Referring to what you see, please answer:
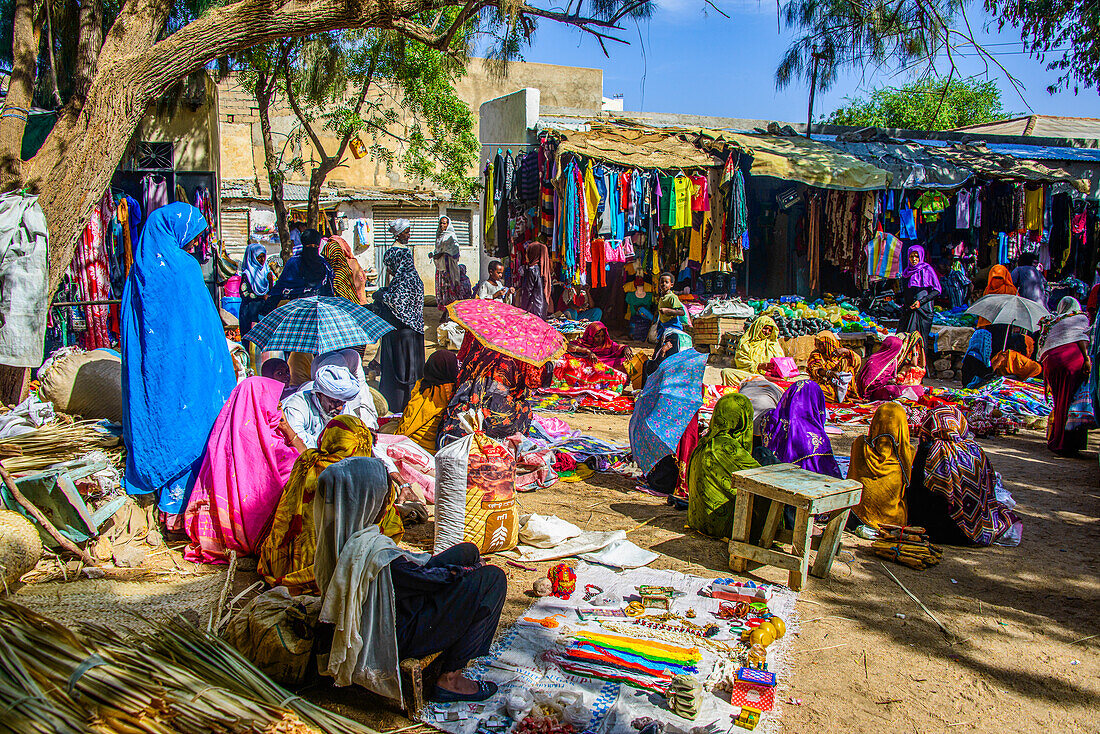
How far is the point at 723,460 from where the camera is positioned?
4742mm

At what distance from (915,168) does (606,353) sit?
18.6 ft

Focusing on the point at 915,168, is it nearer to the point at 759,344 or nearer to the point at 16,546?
the point at 759,344

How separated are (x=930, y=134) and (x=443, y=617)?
1435 cm

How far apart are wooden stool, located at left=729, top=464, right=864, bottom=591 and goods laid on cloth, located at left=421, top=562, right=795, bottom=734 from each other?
19 cm

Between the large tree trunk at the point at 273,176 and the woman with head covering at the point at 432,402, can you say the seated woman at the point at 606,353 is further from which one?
the large tree trunk at the point at 273,176

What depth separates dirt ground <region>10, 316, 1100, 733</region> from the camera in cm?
305

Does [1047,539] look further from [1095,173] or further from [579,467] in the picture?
[1095,173]

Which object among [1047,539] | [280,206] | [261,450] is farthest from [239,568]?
[280,206]

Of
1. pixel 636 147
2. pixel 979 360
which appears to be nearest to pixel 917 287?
pixel 979 360

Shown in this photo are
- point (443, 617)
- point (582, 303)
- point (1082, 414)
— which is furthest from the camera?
point (582, 303)

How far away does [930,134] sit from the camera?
14.0 meters

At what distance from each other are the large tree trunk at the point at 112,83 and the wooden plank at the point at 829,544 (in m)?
4.56

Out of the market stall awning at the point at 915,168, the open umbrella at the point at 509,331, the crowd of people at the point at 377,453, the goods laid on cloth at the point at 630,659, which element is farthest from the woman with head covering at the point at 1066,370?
the market stall awning at the point at 915,168

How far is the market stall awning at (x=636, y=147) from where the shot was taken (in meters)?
10.4
